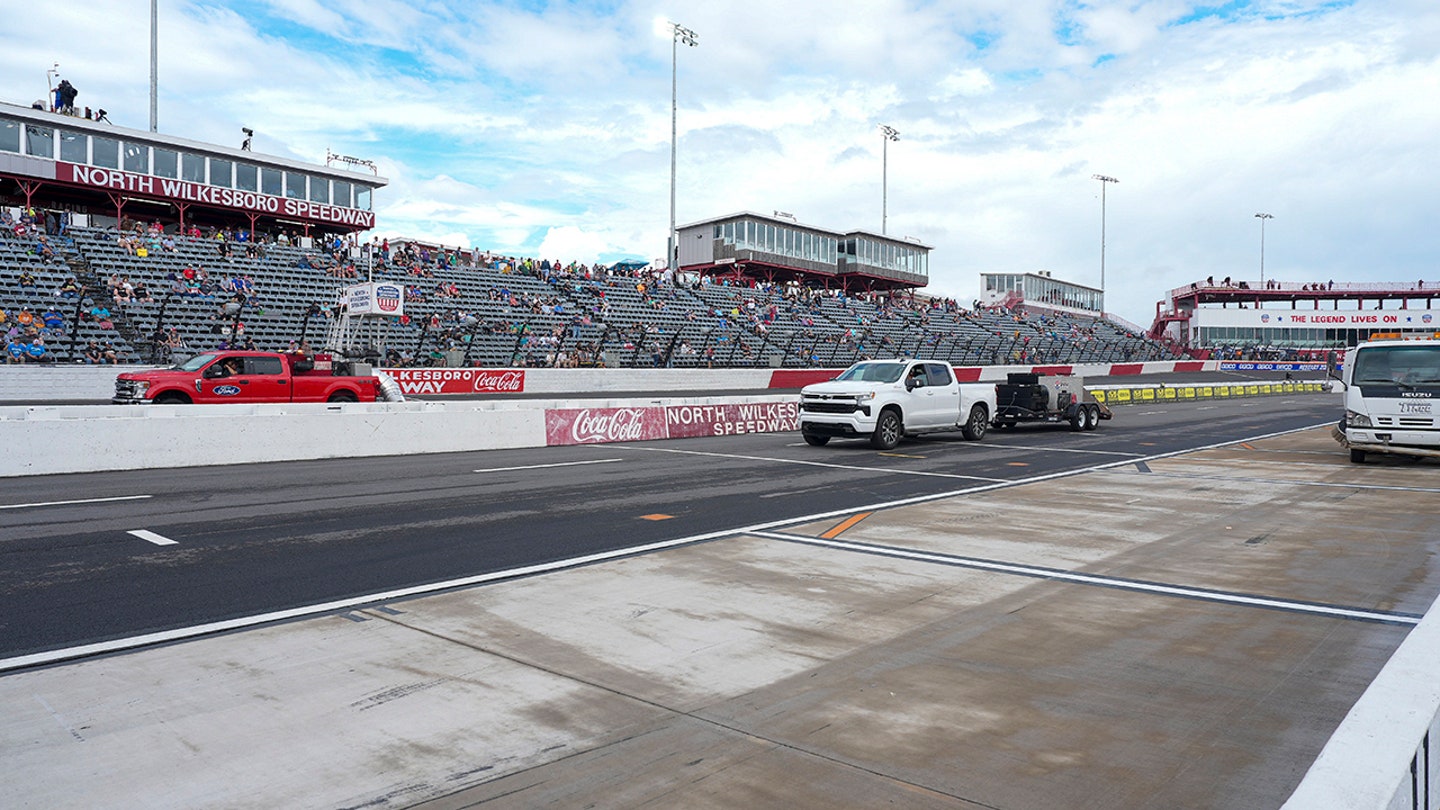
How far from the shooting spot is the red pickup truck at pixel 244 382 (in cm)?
1944

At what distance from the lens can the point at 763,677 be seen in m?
5.07

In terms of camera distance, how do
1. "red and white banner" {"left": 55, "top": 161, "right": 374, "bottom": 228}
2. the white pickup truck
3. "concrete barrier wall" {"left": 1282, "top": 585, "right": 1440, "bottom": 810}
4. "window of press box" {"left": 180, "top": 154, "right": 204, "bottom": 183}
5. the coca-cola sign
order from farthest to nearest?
"window of press box" {"left": 180, "top": 154, "right": 204, "bottom": 183} < "red and white banner" {"left": 55, "top": 161, "right": 374, "bottom": 228} < the coca-cola sign < the white pickup truck < "concrete barrier wall" {"left": 1282, "top": 585, "right": 1440, "bottom": 810}

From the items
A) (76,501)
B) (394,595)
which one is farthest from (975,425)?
(76,501)

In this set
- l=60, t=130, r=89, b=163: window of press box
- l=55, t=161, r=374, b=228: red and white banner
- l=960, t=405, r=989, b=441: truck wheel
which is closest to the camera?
l=960, t=405, r=989, b=441: truck wheel

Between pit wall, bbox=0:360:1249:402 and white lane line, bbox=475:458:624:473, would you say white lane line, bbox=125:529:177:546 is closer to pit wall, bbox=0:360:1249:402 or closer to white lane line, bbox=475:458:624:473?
white lane line, bbox=475:458:624:473

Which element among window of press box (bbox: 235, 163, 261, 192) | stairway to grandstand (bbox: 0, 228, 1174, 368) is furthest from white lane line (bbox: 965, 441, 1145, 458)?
window of press box (bbox: 235, 163, 261, 192)

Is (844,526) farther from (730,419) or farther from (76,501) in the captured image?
(730,419)

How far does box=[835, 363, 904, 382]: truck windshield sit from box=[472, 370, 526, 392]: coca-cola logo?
57.5 ft

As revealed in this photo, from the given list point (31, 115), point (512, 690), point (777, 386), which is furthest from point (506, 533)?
point (31, 115)

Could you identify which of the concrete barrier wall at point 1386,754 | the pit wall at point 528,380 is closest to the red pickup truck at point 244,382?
the pit wall at point 528,380

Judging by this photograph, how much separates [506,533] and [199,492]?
546cm

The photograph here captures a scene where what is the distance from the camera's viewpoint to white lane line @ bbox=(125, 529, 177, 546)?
8663mm

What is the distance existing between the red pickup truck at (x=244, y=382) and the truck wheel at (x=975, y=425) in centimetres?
1412

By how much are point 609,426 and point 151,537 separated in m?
12.7
